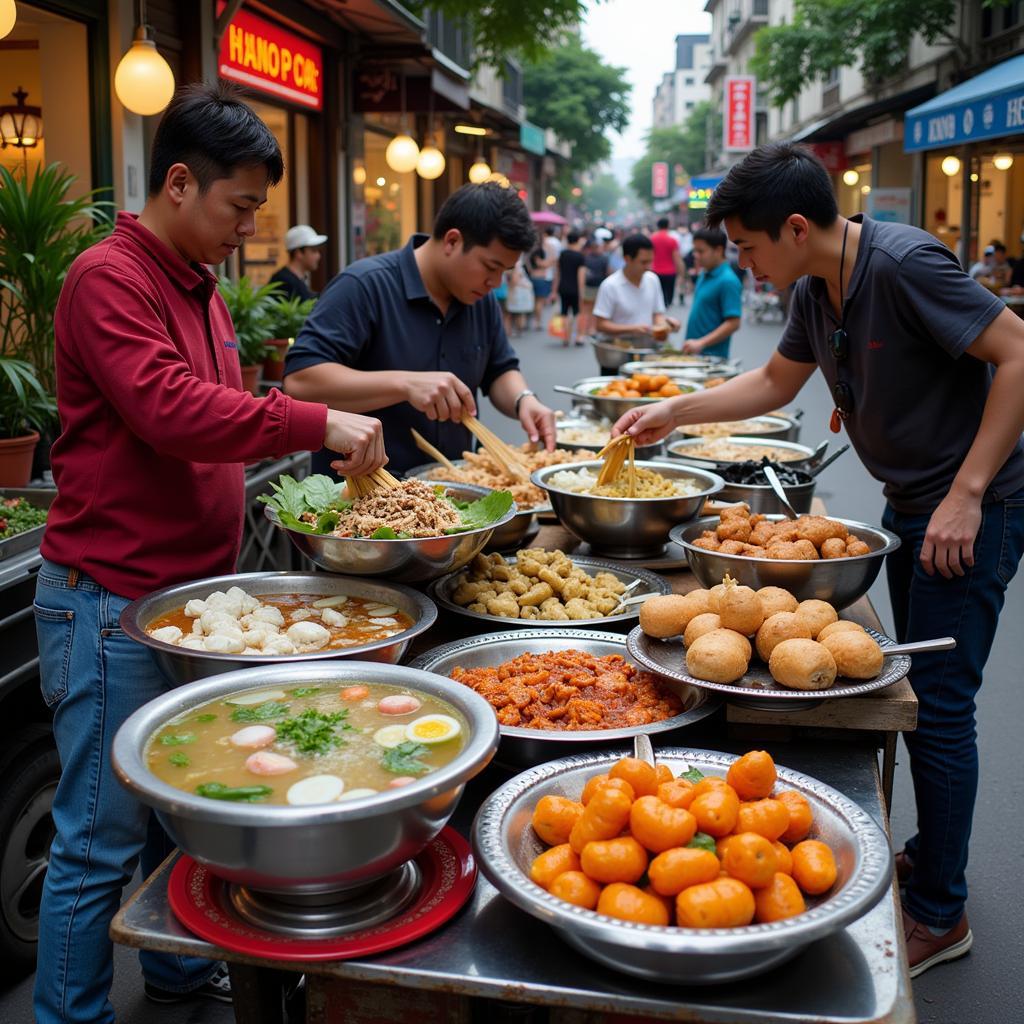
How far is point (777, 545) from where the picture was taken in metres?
3.04

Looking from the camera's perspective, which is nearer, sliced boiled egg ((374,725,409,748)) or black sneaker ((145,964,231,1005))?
sliced boiled egg ((374,725,409,748))

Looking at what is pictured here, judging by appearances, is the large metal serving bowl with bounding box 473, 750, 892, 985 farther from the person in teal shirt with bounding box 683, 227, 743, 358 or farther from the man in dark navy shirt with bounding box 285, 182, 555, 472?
the person in teal shirt with bounding box 683, 227, 743, 358

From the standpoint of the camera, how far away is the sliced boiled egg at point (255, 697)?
2.11 m

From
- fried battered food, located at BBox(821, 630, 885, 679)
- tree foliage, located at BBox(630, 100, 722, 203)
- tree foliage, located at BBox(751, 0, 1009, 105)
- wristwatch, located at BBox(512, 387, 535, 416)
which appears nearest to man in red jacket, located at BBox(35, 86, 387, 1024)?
fried battered food, located at BBox(821, 630, 885, 679)

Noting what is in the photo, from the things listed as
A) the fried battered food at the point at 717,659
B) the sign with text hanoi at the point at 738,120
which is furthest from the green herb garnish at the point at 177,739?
the sign with text hanoi at the point at 738,120

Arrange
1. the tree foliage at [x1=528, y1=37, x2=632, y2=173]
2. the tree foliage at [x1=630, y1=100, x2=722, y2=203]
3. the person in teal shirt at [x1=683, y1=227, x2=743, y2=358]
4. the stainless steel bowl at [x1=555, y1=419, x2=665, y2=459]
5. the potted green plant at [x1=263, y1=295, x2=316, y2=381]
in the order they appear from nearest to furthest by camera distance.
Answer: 1. the stainless steel bowl at [x1=555, y1=419, x2=665, y2=459]
2. the potted green plant at [x1=263, y1=295, x2=316, y2=381]
3. the person in teal shirt at [x1=683, y1=227, x2=743, y2=358]
4. the tree foliage at [x1=528, y1=37, x2=632, y2=173]
5. the tree foliage at [x1=630, y1=100, x2=722, y2=203]

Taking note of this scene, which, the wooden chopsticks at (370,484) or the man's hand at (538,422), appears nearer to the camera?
the wooden chopsticks at (370,484)

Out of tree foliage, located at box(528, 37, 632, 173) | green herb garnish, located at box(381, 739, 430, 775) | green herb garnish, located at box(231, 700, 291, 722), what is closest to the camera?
green herb garnish, located at box(381, 739, 430, 775)

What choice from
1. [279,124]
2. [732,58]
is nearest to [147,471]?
[279,124]

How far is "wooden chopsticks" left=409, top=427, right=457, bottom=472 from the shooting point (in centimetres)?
420

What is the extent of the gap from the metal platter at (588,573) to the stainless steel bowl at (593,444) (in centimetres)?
114

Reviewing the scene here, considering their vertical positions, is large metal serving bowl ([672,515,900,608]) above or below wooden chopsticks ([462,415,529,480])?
below

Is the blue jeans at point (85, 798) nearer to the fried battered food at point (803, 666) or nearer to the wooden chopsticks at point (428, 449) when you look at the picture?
the fried battered food at point (803, 666)

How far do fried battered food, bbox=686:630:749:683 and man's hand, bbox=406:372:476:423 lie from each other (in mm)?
1387
